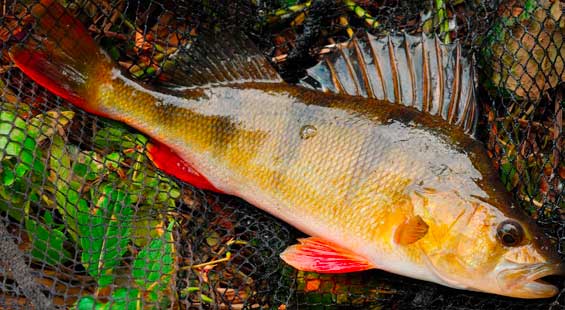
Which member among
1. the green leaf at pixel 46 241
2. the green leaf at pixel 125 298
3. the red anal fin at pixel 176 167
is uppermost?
the red anal fin at pixel 176 167

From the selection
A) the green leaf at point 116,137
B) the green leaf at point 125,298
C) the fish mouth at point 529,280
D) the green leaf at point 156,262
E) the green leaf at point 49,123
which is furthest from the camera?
the green leaf at point 116,137

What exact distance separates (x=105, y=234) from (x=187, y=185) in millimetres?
418

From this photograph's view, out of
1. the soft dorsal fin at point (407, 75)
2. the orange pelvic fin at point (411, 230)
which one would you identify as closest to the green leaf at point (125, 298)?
the orange pelvic fin at point (411, 230)

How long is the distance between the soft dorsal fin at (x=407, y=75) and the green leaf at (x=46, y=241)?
1.24 m

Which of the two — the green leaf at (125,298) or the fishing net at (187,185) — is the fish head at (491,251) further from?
the green leaf at (125,298)

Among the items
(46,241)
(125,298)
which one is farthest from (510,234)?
(46,241)

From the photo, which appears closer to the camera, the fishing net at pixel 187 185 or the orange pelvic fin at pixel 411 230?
the orange pelvic fin at pixel 411 230

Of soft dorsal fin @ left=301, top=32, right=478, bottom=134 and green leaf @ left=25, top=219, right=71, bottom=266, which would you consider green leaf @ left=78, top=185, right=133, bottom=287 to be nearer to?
green leaf @ left=25, top=219, right=71, bottom=266

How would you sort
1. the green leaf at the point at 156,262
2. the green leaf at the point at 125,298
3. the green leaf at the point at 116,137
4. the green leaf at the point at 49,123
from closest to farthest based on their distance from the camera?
1. the green leaf at the point at 125,298
2. the green leaf at the point at 156,262
3. the green leaf at the point at 49,123
4. the green leaf at the point at 116,137

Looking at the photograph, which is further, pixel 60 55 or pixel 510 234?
pixel 60 55

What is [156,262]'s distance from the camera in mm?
2635

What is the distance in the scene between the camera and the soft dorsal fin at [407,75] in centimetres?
269

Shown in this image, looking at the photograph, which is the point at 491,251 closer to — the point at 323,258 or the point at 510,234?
the point at 510,234

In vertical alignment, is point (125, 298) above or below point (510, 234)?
below
